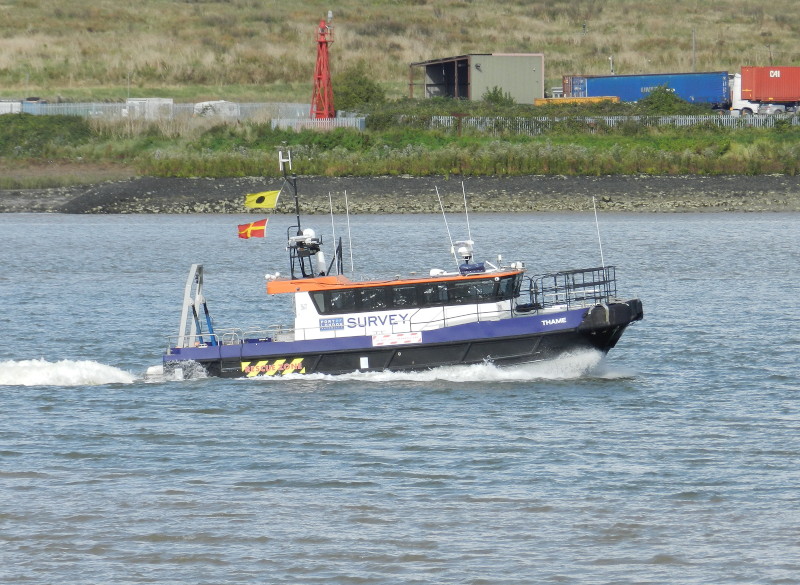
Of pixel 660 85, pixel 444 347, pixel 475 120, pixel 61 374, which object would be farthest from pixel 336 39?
pixel 444 347

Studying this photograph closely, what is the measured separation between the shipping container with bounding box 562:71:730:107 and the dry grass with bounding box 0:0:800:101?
15.6 m

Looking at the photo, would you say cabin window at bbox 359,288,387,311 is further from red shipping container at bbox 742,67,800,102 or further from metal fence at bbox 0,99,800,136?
red shipping container at bbox 742,67,800,102

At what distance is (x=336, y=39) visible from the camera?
108 m

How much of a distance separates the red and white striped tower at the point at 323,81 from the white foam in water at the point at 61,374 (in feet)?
160

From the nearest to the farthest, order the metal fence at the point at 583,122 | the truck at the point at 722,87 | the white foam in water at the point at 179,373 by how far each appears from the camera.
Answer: the white foam in water at the point at 179,373
the metal fence at the point at 583,122
the truck at the point at 722,87

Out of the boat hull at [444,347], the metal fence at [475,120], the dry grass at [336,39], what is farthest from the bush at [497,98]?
the boat hull at [444,347]

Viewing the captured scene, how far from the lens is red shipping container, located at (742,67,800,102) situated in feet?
252

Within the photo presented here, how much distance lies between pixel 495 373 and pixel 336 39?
88.1 metres

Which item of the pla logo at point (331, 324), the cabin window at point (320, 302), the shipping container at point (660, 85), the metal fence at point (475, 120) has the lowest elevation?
the pla logo at point (331, 324)

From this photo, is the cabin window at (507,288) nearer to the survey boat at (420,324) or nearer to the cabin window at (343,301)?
the survey boat at (420,324)

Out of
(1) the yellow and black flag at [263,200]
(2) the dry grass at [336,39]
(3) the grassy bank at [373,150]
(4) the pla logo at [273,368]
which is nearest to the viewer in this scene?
(1) the yellow and black flag at [263,200]

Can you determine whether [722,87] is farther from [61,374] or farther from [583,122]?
[61,374]

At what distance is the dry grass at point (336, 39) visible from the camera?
311 ft

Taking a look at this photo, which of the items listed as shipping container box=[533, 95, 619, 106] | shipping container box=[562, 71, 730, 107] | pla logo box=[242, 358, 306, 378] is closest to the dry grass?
shipping container box=[562, 71, 730, 107]
